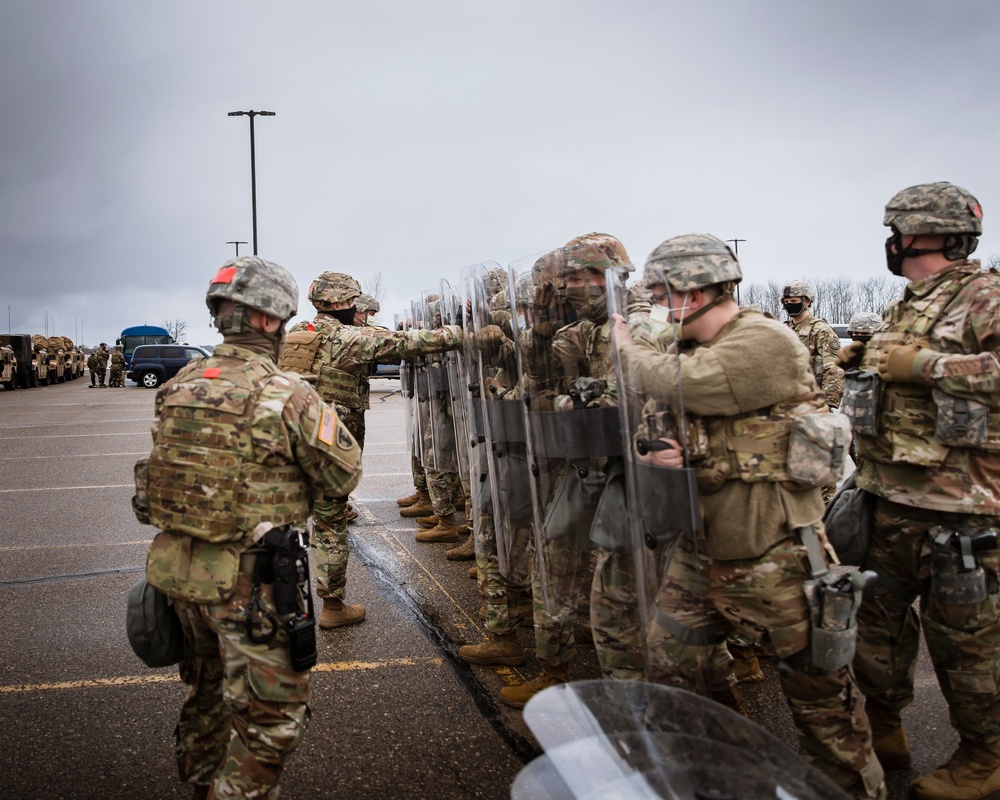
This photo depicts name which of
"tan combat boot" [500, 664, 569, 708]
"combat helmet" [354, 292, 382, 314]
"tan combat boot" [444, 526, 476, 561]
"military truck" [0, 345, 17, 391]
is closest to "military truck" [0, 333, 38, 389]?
"military truck" [0, 345, 17, 391]

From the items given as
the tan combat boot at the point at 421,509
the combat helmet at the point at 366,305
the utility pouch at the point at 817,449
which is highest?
the combat helmet at the point at 366,305

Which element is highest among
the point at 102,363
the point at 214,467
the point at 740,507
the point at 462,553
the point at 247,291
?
the point at 102,363

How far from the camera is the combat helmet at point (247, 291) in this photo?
2807mm

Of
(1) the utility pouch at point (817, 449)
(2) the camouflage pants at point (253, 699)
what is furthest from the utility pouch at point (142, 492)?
(1) the utility pouch at point (817, 449)

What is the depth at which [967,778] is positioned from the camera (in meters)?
3.03

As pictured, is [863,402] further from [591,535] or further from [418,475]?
[418,475]

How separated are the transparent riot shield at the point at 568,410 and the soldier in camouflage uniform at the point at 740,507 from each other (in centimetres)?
47

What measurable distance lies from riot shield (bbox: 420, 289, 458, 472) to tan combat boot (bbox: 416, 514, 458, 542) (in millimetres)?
807

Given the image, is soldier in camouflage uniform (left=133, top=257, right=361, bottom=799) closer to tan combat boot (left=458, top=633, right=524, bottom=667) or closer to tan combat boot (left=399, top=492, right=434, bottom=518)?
tan combat boot (left=458, top=633, right=524, bottom=667)

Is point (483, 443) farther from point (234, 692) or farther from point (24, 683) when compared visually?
point (24, 683)

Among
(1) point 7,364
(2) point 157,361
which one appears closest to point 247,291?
(1) point 7,364

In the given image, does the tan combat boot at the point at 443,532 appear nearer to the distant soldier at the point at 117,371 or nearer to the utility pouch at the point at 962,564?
the utility pouch at the point at 962,564

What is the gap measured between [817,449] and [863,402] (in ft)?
2.94

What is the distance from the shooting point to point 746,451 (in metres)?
2.66
